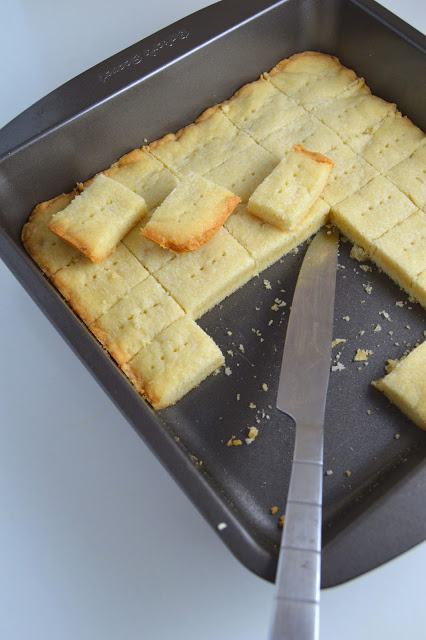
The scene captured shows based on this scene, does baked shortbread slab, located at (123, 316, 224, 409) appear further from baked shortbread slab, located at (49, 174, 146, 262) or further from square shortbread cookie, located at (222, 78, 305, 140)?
square shortbread cookie, located at (222, 78, 305, 140)

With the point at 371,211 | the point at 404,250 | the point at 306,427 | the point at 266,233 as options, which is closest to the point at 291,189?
the point at 266,233

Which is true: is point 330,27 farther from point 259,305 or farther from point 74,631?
point 74,631

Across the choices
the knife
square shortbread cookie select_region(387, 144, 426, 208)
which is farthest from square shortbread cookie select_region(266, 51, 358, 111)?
the knife

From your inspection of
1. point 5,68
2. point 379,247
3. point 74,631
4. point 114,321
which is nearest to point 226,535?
point 74,631

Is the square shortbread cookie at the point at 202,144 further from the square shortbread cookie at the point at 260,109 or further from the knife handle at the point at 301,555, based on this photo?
the knife handle at the point at 301,555

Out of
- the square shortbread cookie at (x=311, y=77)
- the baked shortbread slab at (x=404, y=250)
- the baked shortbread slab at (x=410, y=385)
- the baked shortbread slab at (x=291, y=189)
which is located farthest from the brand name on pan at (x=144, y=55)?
the baked shortbread slab at (x=410, y=385)
